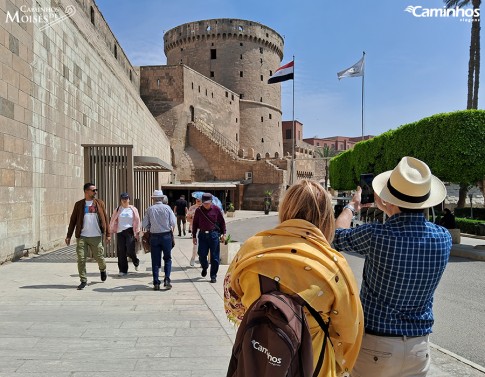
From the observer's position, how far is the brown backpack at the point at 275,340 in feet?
5.08

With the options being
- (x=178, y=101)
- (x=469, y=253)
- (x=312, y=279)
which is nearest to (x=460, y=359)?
(x=312, y=279)

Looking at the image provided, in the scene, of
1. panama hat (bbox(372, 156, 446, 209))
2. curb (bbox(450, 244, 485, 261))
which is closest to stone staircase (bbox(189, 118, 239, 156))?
curb (bbox(450, 244, 485, 261))

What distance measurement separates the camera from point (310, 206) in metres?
2.01

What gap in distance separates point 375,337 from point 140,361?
90.4 inches

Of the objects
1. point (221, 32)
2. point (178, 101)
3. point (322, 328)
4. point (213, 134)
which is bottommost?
point (322, 328)

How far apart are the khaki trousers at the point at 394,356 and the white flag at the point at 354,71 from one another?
3484 centimetres

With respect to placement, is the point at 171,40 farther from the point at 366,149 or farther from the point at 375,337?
the point at 375,337

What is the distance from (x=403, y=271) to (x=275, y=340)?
0.91m

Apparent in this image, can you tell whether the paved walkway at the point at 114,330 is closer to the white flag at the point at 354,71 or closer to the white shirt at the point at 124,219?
the white shirt at the point at 124,219

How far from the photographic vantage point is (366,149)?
82.8 feet

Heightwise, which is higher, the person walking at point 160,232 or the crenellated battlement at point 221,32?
the crenellated battlement at point 221,32

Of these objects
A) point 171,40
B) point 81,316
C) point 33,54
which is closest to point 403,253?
point 81,316

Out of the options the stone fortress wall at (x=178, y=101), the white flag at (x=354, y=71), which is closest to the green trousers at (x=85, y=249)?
the white flag at (x=354, y=71)

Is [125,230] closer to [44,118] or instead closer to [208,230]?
[208,230]
